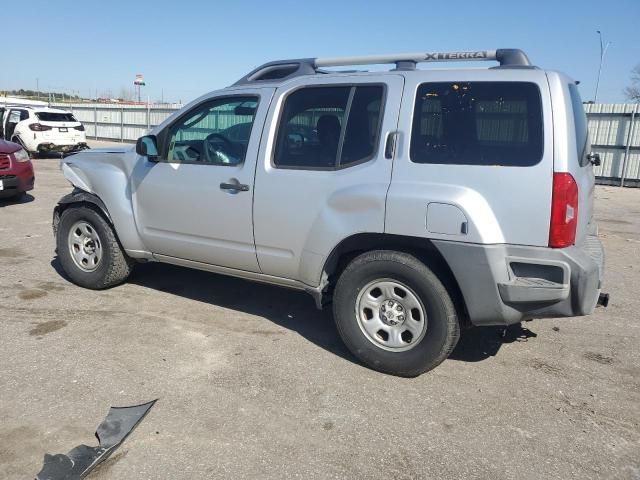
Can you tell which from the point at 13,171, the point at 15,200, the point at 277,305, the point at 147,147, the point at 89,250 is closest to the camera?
the point at 147,147

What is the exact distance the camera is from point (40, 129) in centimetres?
1658

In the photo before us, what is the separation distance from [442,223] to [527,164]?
0.59 meters

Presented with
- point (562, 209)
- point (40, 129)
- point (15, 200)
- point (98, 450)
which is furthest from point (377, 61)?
point (40, 129)

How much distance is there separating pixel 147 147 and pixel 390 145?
2.20m

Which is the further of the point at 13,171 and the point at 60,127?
the point at 60,127

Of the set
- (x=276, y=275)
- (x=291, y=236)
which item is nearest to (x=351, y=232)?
(x=291, y=236)

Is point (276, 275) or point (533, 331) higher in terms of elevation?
point (276, 275)

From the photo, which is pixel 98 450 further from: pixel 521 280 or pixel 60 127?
pixel 60 127

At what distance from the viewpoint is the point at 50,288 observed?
5.23 meters

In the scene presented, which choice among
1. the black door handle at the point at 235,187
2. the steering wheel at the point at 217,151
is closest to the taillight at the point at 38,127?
the steering wheel at the point at 217,151

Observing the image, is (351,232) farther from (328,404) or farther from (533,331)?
(533,331)

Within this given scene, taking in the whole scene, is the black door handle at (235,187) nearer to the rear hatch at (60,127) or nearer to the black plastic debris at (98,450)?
the black plastic debris at (98,450)

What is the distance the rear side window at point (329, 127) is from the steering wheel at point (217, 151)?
0.52 m

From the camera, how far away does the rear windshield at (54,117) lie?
16.7m
